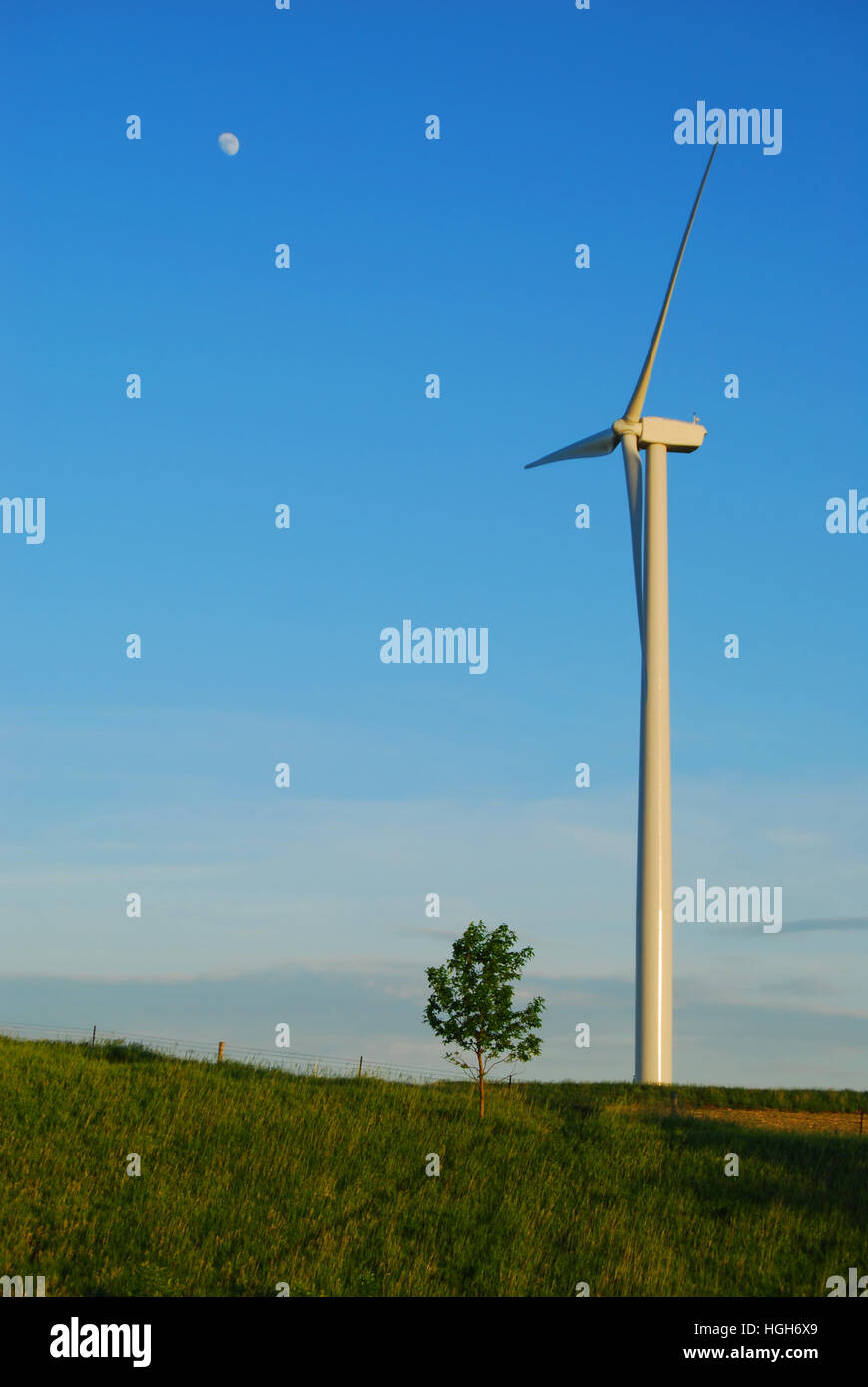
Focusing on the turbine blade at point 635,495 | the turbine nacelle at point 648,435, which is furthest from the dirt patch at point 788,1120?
the turbine nacelle at point 648,435

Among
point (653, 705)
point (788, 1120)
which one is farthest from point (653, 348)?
point (788, 1120)

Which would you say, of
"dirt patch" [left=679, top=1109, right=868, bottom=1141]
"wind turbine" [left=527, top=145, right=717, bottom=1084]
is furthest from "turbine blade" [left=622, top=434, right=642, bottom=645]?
"dirt patch" [left=679, top=1109, right=868, bottom=1141]

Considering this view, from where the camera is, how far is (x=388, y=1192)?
1412 inches

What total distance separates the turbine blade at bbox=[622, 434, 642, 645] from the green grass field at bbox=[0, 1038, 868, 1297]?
913 inches

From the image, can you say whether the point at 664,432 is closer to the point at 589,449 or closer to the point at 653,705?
the point at 589,449

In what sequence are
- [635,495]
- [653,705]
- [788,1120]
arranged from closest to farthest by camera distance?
[788,1120], [653,705], [635,495]

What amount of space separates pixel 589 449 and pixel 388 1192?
40.1m

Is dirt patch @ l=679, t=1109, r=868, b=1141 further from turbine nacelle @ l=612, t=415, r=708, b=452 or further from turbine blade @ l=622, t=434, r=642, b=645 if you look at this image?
turbine nacelle @ l=612, t=415, r=708, b=452

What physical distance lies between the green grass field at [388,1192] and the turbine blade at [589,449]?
101 ft

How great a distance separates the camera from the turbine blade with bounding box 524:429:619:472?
210 ft

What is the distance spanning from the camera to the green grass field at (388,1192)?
29938mm

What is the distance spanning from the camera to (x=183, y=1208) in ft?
109
